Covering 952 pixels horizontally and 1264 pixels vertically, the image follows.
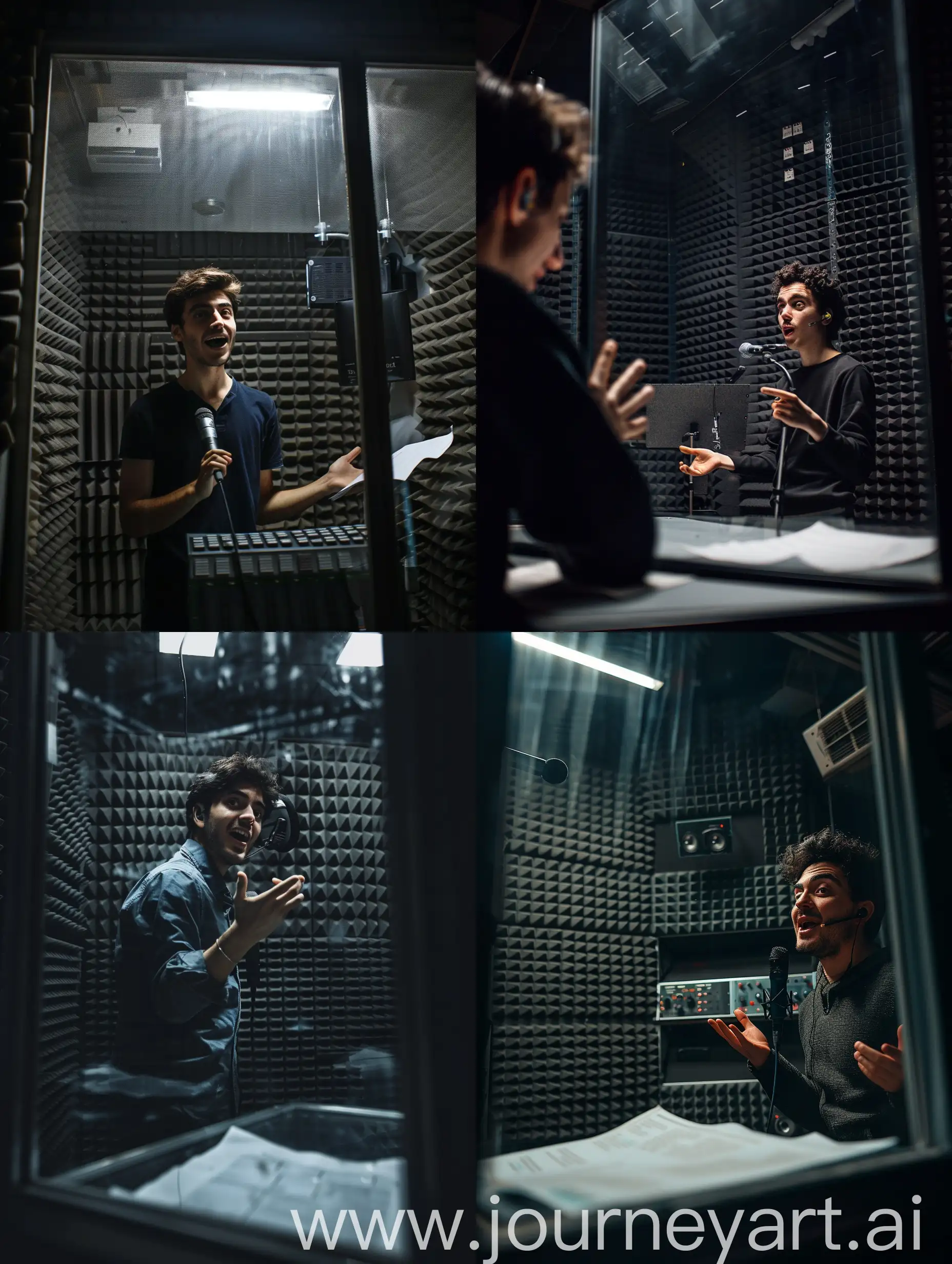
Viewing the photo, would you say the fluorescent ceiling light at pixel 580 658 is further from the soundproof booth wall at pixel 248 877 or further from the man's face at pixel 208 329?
the man's face at pixel 208 329

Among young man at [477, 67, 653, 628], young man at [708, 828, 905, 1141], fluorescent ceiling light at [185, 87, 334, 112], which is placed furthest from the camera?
young man at [708, 828, 905, 1141]

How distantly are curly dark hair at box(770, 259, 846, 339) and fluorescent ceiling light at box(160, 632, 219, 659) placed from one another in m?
1.30

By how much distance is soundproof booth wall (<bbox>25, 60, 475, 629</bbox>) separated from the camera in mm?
2170

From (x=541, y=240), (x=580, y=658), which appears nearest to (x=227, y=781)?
(x=580, y=658)

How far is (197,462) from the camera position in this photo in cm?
219

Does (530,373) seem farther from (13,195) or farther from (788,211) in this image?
Result: (13,195)

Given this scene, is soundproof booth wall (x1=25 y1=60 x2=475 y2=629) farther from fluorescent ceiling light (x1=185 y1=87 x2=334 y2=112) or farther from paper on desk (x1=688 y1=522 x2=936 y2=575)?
paper on desk (x1=688 y1=522 x2=936 y2=575)

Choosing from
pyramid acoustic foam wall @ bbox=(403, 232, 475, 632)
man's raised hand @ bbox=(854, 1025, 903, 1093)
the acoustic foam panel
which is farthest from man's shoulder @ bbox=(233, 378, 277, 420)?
man's raised hand @ bbox=(854, 1025, 903, 1093)

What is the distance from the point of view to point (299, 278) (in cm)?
220

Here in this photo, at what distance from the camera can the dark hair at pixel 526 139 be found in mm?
2123

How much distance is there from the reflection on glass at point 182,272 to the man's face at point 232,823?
1.27ft

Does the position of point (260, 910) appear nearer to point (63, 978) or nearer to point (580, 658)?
point (63, 978)

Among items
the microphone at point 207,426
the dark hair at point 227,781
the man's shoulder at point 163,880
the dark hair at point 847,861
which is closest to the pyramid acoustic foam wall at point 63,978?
the man's shoulder at point 163,880

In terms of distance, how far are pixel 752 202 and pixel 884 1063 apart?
1.75 metres
